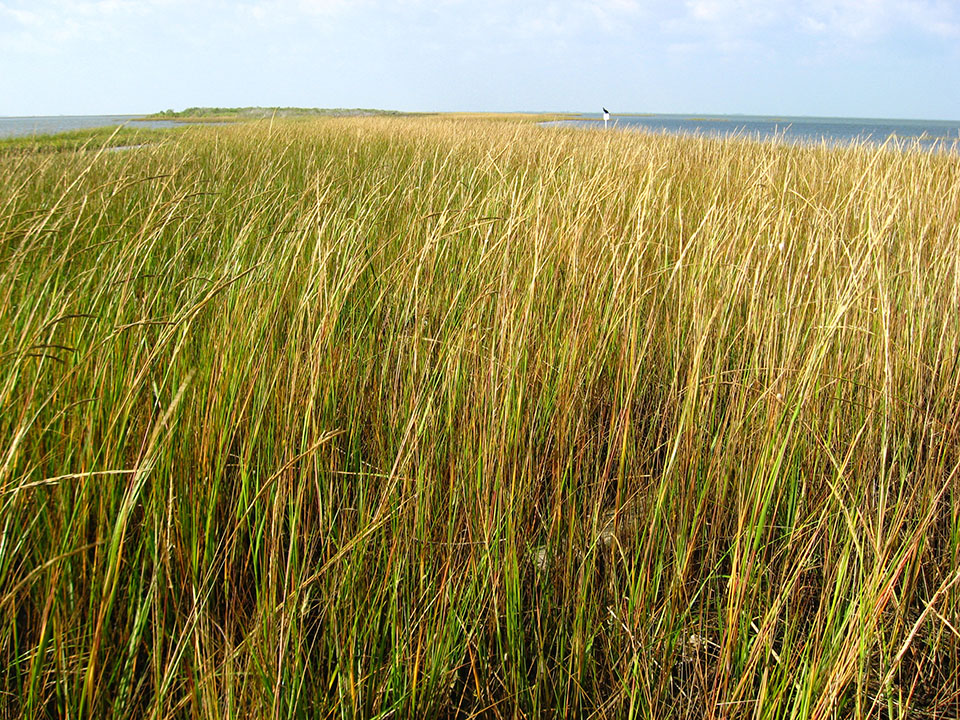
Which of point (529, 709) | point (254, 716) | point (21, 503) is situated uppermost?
point (21, 503)

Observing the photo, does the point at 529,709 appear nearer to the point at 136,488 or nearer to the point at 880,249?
the point at 136,488

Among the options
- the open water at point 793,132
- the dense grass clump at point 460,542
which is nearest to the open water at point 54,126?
the dense grass clump at point 460,542

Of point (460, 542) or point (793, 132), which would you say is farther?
point (793, 132)

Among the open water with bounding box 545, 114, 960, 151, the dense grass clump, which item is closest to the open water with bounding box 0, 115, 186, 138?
the dense grass clump

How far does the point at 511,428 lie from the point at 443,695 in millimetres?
386

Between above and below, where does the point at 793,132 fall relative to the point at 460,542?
above

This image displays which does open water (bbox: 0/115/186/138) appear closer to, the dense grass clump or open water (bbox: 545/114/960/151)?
the dense grass clump

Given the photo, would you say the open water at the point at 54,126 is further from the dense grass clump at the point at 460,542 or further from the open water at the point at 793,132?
the open water at the point at 793,132

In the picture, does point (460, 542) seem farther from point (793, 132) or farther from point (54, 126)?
point (793, 132)

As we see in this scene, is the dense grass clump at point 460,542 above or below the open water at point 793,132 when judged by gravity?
below

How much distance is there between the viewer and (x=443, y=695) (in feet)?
2.56

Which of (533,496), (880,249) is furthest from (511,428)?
(880,249)

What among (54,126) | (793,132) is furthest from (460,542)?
(793,132)

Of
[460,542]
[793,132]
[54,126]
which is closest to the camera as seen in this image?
[460,542]
